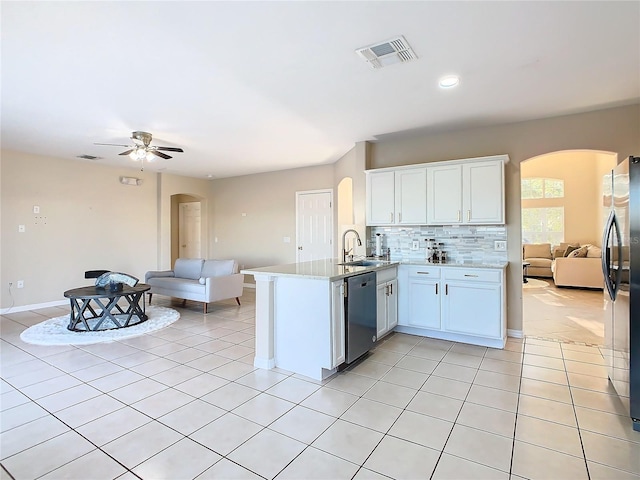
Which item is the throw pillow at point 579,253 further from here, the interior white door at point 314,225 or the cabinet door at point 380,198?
the cabinet door at point 380,198

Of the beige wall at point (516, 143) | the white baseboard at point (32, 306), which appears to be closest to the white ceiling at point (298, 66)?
the beige wall at point (516, 143)

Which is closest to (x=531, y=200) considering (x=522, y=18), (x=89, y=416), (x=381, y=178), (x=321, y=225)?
(x=321, y=225)

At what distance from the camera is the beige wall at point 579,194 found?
29.6 ft

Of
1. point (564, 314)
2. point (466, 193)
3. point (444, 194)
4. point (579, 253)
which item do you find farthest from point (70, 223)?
point (579, 253)

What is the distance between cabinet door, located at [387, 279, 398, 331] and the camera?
3998mm

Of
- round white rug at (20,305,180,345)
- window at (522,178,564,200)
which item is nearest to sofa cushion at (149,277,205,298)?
round white rug at (20,305,180,345)

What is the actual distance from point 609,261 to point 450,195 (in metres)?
1.80

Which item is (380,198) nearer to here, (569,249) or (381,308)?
(381,308)

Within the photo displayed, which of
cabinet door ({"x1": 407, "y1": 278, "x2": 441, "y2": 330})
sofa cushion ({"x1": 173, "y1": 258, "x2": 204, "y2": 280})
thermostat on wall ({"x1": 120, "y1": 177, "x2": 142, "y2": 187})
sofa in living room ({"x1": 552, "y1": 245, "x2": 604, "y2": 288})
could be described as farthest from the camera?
sofa in living room ({"x1": 552, "y1": 245, "x2": 604, "y2": 288})

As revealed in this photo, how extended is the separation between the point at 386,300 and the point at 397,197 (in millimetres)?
1402

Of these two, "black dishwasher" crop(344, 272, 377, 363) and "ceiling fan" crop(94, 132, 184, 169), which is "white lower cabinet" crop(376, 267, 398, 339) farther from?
"ceiling fan" crop(94, 132, 184, 169)

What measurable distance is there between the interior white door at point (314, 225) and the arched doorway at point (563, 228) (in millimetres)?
3688

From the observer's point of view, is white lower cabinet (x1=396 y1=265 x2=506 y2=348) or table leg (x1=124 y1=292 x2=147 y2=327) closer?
white lower cabinet (x1=396 y1=265 x2=506 y2=348)

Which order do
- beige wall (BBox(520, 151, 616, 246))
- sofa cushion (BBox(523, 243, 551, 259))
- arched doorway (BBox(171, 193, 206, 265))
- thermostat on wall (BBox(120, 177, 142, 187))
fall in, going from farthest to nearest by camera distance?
sofa cushion (BBox(523, 243, 551, 259))
beige wall (BBox(520, 151, 616, 246))
arched doorway (BBox(171, 193, 206, 265))
thermostat on wall (BBox(120, 177, 142, 187))
